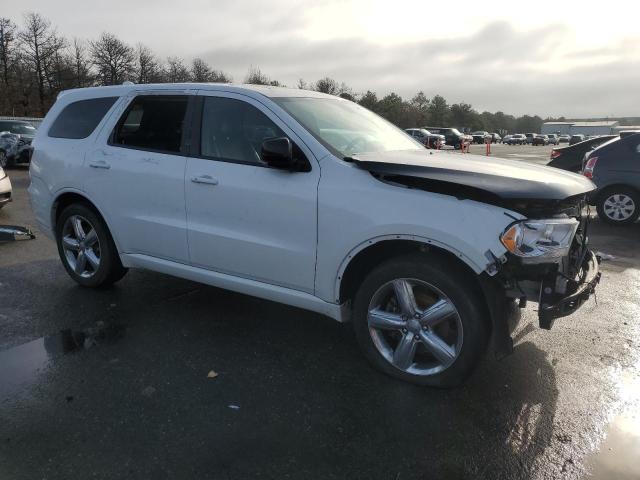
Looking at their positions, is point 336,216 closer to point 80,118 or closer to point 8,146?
point 80,118

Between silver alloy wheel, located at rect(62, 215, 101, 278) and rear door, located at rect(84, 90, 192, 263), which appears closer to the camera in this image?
rear door, located at rect(84, 90, 192, 263)

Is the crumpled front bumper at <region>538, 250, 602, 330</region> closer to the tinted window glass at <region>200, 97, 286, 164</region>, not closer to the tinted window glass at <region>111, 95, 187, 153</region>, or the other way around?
the tinted window glass at <region>200, 97, 286, 164</region>

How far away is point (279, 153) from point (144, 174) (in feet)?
4.91

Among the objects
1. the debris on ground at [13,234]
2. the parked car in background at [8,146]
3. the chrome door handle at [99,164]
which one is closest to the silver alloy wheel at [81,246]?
the chrome door handle at [99,164]

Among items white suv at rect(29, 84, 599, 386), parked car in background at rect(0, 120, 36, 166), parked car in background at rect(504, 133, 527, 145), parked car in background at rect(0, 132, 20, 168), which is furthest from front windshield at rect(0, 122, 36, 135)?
parked car in background at rect(504, 133, 527, 145)

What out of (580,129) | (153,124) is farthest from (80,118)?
(580,129)

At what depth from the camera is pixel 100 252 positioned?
4934 millimetres

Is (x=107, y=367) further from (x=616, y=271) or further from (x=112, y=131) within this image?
(x=616, y=271)

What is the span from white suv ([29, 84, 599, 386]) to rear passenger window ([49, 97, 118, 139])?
0.03m

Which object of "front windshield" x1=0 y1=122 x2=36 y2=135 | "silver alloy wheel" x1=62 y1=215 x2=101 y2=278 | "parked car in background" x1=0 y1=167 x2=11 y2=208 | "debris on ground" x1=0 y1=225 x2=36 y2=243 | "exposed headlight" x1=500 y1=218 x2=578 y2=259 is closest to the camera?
"exposed headlight" x1=500 y1=218 x2=578 y2=259

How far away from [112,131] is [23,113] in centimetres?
5683

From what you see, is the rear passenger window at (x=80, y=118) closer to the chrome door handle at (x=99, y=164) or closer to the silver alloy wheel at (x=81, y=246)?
the chrome door handle at (x=99, y=164)

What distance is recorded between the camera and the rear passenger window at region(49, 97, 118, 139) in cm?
484

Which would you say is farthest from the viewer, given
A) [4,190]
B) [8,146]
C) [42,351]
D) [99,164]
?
[8,146]
